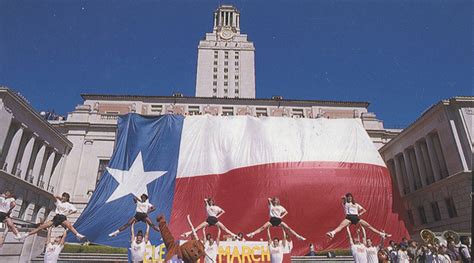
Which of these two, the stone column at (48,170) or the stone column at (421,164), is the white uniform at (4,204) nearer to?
the stone column at (48,170)

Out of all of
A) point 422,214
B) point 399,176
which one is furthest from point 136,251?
point 399,176

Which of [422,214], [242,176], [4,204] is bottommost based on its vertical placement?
[4,204]

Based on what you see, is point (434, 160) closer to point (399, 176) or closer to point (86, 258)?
point (399, 176)

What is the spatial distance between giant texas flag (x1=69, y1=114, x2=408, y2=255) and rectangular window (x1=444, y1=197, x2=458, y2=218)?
8587 millimetres

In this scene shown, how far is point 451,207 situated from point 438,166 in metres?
4.07

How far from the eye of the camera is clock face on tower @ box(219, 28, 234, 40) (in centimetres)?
8488

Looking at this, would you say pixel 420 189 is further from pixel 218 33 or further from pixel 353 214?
pixel 218 33

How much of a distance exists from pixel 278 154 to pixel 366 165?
240 inches

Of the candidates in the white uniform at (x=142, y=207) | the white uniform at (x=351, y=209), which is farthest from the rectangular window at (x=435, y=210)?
the white uniform at (x=142, y=207)

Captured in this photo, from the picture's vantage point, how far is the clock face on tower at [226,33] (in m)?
84.9

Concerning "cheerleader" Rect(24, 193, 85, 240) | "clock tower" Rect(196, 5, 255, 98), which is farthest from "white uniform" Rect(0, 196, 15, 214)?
"clock tower" Rect(196, 5, 255, 98)

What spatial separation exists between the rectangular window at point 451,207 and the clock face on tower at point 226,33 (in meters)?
68.3

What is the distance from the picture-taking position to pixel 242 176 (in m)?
21.2

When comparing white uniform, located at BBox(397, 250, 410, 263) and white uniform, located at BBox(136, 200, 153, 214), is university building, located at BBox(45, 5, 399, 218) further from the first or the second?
white uniform, located at BBox(136, 200, 153, 214)
